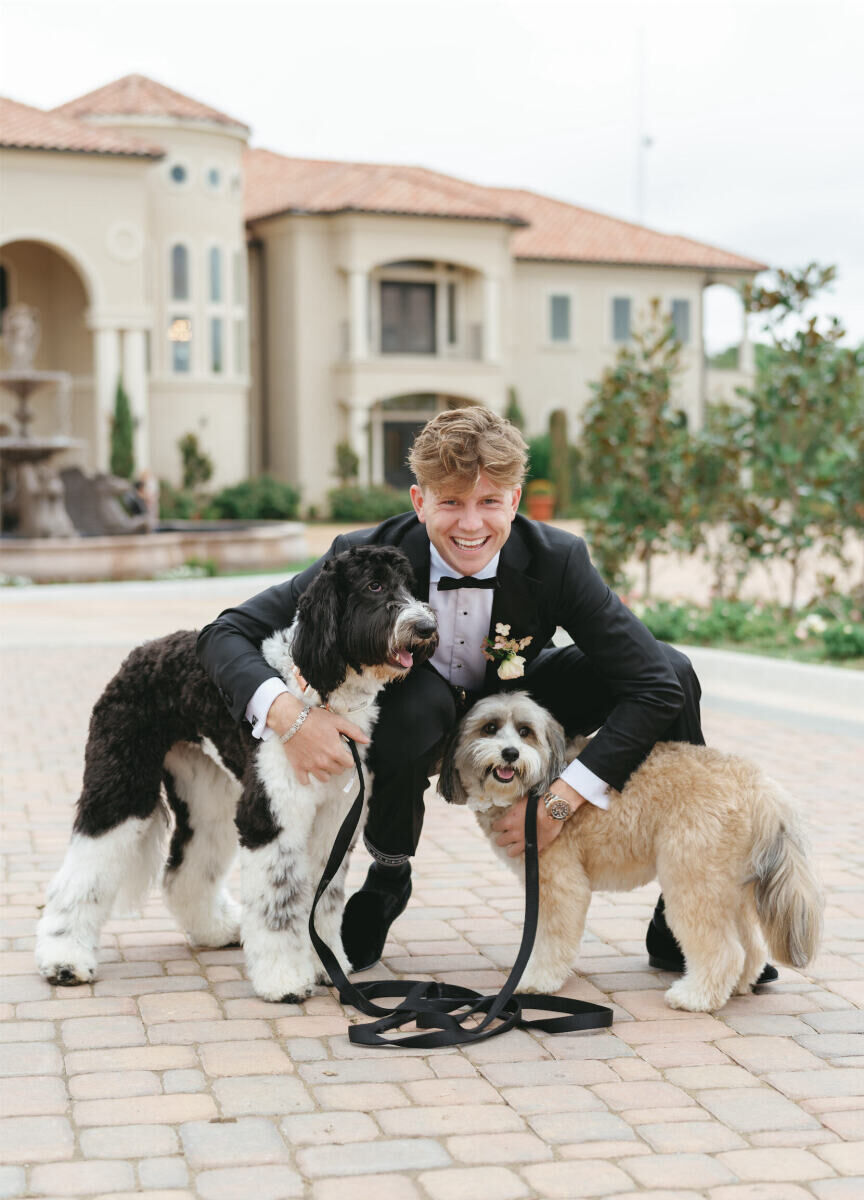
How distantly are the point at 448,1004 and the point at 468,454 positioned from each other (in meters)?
1.62

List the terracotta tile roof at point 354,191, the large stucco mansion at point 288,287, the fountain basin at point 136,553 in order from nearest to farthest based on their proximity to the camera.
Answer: the fountain basin at point 136,553
the large stucco mansion at point 288,287
the terracotta tile roof at point 354,191

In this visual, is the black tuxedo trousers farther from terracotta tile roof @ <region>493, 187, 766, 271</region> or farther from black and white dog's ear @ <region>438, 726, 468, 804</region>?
terracotta tile roof @ <region>493, 187, 766, 271</region>

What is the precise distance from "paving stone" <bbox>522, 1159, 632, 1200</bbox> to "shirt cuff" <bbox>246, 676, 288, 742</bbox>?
149 centimetres

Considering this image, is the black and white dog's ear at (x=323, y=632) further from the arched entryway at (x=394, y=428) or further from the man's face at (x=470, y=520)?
the arched entryway at (x=394, y=428)

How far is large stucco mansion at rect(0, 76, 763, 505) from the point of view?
32781 mm

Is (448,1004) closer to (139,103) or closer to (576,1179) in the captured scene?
(576,1179)

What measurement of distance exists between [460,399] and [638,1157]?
1520 inches

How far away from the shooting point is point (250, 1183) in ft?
9.90

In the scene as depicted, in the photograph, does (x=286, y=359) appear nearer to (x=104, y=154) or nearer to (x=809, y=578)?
(x=104, y=154)

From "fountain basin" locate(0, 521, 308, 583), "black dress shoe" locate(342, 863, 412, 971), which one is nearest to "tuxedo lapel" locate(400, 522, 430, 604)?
"black dress shoe" locate(342, 863, 412, 971)

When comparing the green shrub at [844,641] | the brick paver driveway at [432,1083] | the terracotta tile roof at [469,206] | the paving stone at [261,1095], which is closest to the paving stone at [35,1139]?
the brick paver driveway at [432,1083]

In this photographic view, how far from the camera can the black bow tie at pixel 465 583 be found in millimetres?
4402

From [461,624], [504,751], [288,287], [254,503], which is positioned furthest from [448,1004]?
[288,287]

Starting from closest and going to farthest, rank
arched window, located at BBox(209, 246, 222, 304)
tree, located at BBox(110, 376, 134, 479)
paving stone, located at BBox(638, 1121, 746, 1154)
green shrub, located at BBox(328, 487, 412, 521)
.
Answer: paving stone, located at BBox(638, 1121, 746, 1154), tree, located at BBox(110, 376, 134, 479), green shrub, located at BBox(328, 487, 412, 521), arched window, located at BBox(209, 246, 222, 304)
